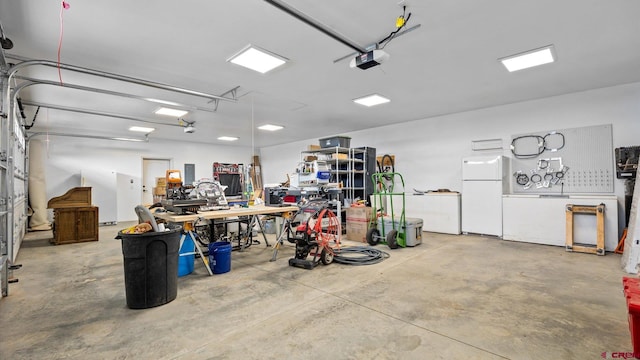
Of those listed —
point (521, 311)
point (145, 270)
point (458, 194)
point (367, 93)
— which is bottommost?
point (521, 311)

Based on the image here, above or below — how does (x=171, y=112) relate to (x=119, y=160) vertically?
above

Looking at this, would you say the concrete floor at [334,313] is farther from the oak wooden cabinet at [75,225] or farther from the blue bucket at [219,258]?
the oak wooden cabinet at [75,225]

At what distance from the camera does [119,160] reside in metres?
9.55

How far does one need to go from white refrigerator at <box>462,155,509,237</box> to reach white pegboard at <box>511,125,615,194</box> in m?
0.49

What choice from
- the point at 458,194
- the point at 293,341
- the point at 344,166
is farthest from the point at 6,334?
the point at 458,194

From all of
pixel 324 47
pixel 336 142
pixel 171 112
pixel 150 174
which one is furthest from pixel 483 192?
pixel 150 174

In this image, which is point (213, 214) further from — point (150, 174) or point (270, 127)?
point (150, 174)

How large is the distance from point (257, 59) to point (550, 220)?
598cm

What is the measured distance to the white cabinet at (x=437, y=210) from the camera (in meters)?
6.52

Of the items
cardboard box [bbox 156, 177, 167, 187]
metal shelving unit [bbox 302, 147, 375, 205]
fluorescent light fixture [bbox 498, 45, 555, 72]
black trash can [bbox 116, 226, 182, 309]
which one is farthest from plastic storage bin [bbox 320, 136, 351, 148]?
cardboard box [bbox 156, 177, 167, 187]

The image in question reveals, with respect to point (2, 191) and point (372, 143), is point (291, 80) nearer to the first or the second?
point (2, 191)

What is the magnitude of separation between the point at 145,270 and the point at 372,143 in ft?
23.7

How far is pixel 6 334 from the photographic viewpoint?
230cm

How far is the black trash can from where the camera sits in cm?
268
